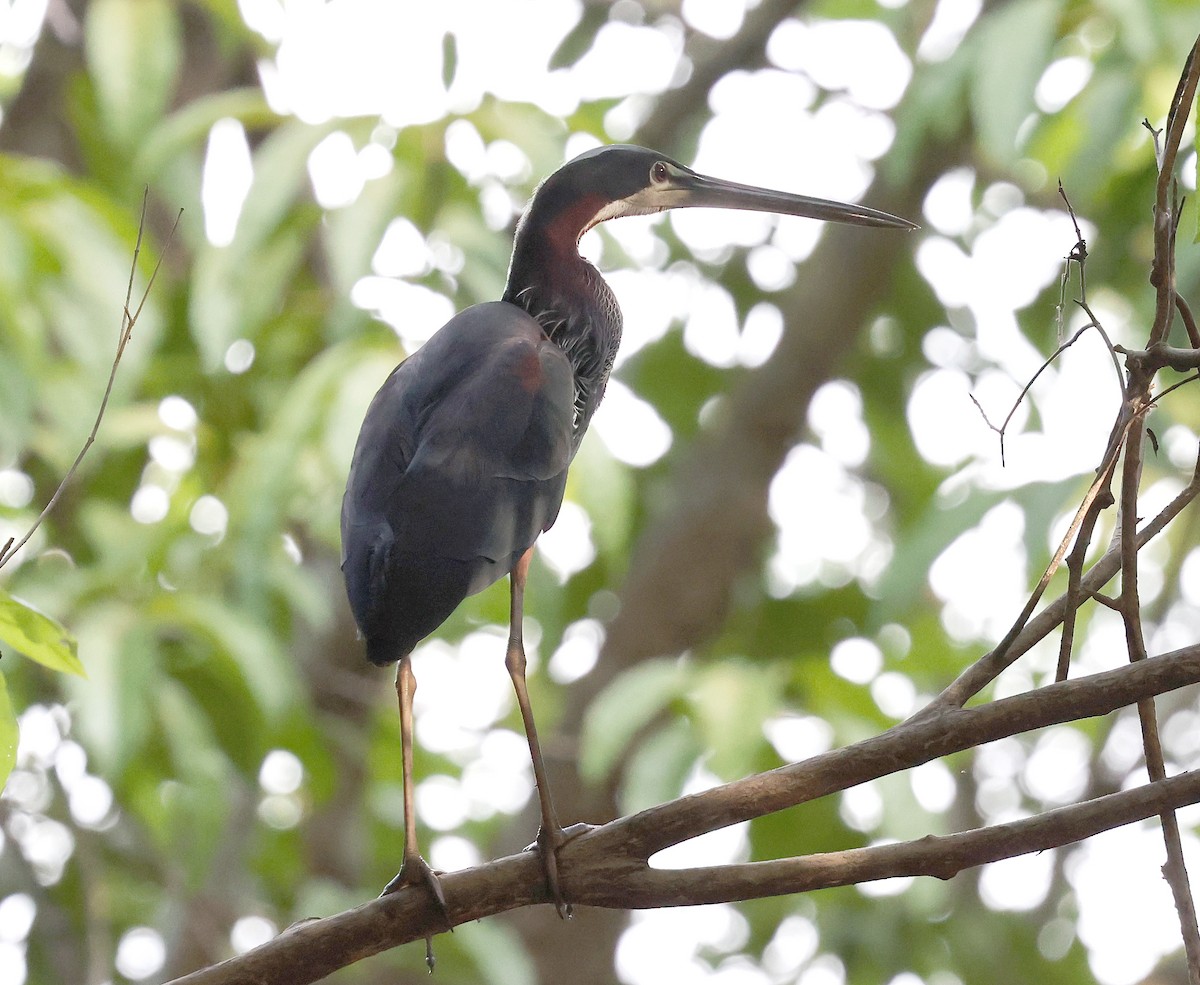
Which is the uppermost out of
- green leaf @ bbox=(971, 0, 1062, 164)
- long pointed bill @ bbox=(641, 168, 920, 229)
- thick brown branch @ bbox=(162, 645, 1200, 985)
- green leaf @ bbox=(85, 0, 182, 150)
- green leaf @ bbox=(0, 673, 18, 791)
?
green leaf @ bbox=(85, 0, 182, 150)

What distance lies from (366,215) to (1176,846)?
1.95 meters

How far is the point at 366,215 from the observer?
2.88 m

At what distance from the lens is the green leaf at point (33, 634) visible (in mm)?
1413

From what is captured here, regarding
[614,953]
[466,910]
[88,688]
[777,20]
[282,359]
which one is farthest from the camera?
[777,20]

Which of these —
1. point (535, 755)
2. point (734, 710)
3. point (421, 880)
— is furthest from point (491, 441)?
point (734, 710)

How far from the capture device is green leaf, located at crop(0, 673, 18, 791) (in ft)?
4.52

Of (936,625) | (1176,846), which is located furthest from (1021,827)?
(936,625)

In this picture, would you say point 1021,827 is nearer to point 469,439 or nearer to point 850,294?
point 469,439

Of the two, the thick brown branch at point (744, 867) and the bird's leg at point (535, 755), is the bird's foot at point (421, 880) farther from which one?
the bird's leg at point (535, 755)

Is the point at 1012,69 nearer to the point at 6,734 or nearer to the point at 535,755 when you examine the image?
the point at 535,755

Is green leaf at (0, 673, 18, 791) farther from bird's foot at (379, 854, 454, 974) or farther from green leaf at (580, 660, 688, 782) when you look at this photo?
green leaf at (580, 660, 688, 782)

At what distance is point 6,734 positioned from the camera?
55.0 inches

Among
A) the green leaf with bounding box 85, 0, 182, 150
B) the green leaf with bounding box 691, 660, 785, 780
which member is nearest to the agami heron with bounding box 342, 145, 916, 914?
the green leaf with bounding box 691, 660, 785, 780

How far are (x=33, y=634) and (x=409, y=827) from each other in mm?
630
